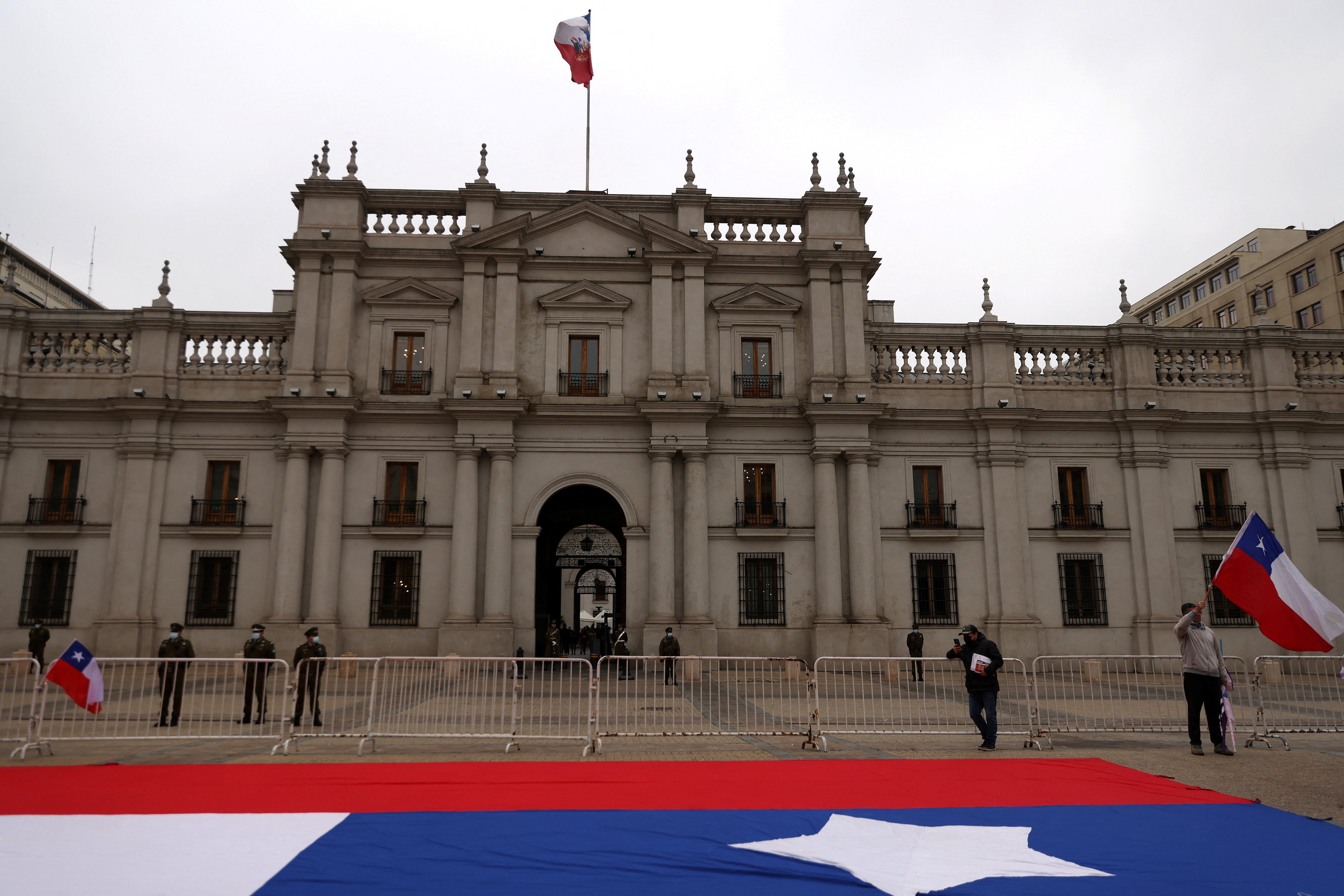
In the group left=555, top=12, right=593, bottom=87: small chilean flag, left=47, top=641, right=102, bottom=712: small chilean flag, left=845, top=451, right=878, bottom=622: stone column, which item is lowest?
left=47, top=641, right=102, bottom=712: small chilean flag

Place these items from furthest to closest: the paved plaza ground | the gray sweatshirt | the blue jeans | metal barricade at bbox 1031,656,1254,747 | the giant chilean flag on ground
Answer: metal barricade at bbox 1031,656,1254,747 → the blue jeans → the gray sweatshirt → the paved plaza ground → the giant chilean flag on ground

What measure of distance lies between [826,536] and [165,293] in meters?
21.6

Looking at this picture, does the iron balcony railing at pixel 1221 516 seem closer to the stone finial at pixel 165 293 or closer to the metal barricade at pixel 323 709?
the metal barricade at pixel 323 709

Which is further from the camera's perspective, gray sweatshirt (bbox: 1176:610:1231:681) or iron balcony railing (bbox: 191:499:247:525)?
iron balcony railing (bbox: 191:499:247:525)

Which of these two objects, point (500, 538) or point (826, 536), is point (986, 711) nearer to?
point (826, 536)

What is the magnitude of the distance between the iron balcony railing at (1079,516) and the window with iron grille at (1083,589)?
85cm

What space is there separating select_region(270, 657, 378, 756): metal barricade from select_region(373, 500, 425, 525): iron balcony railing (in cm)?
717

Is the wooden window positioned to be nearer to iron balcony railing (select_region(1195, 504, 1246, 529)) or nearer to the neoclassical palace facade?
the neoclassical palace facade

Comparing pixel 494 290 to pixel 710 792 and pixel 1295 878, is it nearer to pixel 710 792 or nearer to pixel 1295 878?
pixel 710 792

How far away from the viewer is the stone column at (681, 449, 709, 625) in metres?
24.1

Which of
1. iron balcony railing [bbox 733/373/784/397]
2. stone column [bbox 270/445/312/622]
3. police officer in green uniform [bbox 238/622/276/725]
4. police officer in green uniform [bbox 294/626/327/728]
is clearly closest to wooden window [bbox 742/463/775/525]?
iron balcony railing [bbox 733/373/784/397]

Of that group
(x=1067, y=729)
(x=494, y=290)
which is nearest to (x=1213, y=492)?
(x=1067, y=729)

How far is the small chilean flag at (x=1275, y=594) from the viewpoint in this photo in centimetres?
1074

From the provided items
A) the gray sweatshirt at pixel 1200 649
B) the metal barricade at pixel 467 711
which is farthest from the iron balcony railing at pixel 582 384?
the gray sweatshirt at pixel 1200 649
